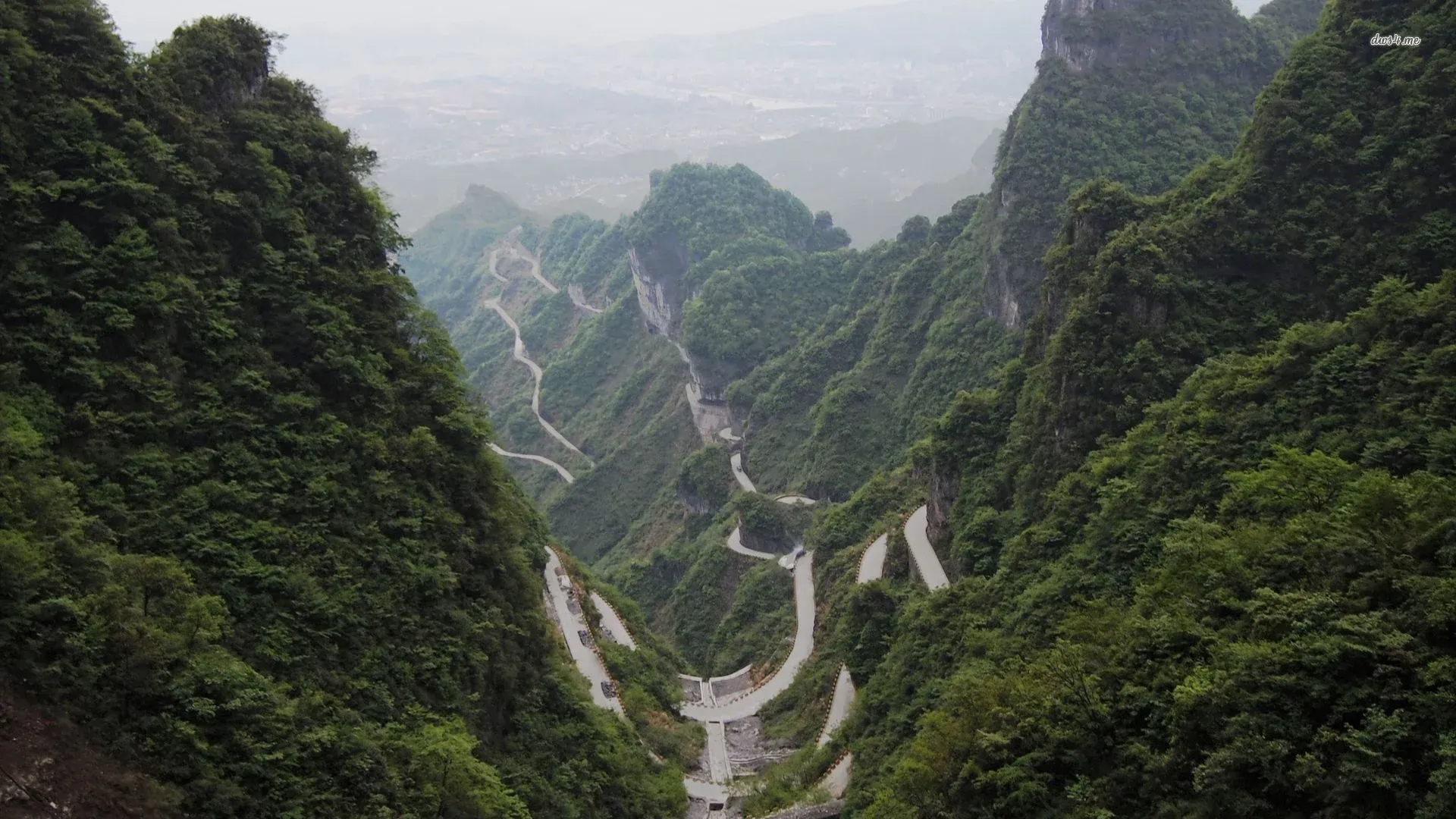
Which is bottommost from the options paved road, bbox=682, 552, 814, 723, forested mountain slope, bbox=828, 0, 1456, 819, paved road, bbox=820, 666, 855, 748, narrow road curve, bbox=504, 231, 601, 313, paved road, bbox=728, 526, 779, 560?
paved road, bbox=728, 526, 779, 560

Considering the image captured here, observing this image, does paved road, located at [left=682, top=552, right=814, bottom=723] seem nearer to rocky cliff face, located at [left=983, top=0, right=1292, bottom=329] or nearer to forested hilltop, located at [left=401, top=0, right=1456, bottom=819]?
forested hilltop, located at [left=401, top=0, right=1456, bottom=819]

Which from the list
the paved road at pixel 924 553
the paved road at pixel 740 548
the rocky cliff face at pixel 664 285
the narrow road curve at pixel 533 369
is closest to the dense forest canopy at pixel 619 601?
the paved road at pixel 924 553

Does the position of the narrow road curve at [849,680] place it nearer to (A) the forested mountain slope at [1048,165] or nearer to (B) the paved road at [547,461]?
(A) the forested mountain slope at [1048,165]

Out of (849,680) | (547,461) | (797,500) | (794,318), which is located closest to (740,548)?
(797,500)

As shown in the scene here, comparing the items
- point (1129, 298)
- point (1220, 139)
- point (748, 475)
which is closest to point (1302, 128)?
point (1129, 298)

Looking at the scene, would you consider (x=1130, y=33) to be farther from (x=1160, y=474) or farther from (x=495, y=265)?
(x=495, y=265)

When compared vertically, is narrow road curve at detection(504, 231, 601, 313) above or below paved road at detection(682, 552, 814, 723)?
above

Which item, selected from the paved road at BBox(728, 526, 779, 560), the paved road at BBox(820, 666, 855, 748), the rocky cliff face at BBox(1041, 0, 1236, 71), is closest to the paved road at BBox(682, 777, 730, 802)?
the paved road at BBox(820, 666, 855, 748)
